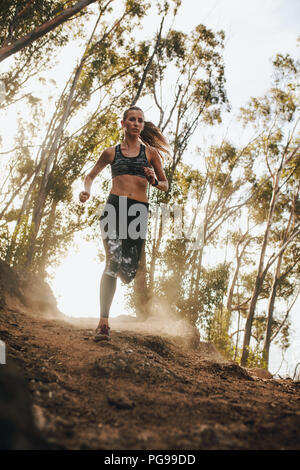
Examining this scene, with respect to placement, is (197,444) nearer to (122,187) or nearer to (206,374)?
(206,374)

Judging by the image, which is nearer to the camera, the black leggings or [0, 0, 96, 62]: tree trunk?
the black leggings

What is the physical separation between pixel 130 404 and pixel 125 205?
199cm

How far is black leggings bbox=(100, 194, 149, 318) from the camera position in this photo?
303 centimetres

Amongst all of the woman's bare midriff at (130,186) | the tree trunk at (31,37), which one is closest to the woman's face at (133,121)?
the woman's bare midriff at (130,186)

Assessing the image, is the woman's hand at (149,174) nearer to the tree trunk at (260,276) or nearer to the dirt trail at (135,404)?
the dirt trail at (135,404)

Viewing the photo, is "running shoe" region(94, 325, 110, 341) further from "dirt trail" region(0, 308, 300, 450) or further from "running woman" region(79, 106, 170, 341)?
"dirt trail" region(0, 308, 300, 450)

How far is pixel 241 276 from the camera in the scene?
2289 cm

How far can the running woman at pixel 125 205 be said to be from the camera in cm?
304

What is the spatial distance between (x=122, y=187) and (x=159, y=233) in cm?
762

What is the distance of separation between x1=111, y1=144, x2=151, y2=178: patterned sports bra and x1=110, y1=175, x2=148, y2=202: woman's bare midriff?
0.05 m

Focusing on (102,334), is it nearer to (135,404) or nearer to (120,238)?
(120,238)

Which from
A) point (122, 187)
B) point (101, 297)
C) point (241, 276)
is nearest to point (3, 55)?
point (122, 187)

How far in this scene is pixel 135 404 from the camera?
1602 mm

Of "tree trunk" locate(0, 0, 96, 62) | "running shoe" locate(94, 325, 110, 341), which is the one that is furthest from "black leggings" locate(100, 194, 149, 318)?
"tree trunk" locate(0, 0, 96, 62)
